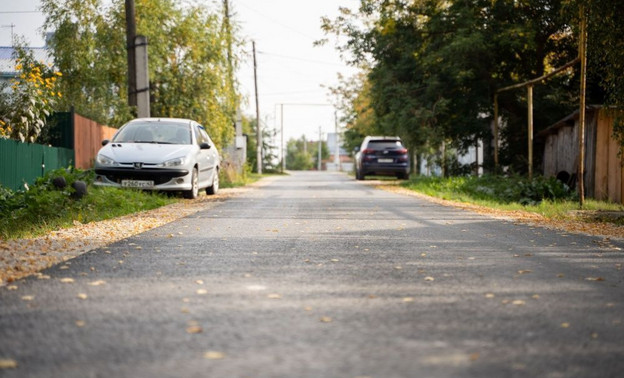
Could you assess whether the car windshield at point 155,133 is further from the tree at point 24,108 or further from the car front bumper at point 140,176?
the tree at point 24,108

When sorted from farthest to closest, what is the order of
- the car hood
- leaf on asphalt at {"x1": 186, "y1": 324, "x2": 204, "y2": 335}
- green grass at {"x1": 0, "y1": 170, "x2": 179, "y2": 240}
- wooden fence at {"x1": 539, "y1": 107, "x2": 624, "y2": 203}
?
wooden fence at {"x1": 539, "y1": 107, "x2": 624, "y2": 203}
the car hood
green grass at {"x1": 0, "y1": 170, "x2": 179, "y2": 240}
leaf on asphalt at {"x1": 186, "y1": 324, "x2": 204, "y2": 335}

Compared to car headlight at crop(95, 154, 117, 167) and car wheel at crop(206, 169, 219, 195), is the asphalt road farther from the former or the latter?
car wheel at crop(206, 169, 219, 195)

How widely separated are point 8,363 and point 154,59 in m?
21.8

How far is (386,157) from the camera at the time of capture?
103ft

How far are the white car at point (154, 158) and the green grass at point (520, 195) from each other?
21.1 feet

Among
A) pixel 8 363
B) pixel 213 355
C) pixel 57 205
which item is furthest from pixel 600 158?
pixel 8 363

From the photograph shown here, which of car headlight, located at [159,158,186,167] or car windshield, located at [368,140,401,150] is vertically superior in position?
car windshield, located at [368,140,401,150]

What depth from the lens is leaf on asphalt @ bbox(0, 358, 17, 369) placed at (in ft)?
11.2

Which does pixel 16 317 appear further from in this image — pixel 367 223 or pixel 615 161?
pixel 615 161

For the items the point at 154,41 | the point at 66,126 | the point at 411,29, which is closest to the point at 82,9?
the point at 154,41

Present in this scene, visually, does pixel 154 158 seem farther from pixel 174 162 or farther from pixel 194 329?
pixel 194 329

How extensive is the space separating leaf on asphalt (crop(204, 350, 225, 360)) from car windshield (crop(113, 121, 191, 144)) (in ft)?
44.4

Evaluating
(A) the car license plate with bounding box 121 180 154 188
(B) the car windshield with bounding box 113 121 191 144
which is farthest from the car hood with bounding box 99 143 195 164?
(B) the car windshield with bounding box 113 121 191 144

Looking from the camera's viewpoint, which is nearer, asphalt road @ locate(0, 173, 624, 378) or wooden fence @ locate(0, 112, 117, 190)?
asphalt road @ locate(0, 173, 624, 378)
